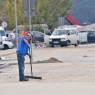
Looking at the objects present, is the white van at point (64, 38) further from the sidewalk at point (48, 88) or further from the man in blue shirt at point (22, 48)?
the sidewalk at point (48, 88)

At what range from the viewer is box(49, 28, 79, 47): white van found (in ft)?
147

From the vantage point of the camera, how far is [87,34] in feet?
179

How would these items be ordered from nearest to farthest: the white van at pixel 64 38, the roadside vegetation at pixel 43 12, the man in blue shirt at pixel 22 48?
the man in blue shirt at pixel 22 48 < the white van at pixel 64 38 < the roadside vegetation at pixel 43 12

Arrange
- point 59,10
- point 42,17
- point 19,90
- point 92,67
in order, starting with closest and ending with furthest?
point 19,90 < point 92,67 < point 42,17 < point 59,10

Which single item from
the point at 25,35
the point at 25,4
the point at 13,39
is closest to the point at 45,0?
the point at 13,39

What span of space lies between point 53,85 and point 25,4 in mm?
7747

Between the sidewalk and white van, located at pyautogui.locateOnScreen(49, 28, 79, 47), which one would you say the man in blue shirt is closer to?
the sidewalk

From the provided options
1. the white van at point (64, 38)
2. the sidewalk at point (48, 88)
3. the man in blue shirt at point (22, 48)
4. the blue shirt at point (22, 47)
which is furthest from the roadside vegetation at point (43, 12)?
the sidewalk at point (48, 88)

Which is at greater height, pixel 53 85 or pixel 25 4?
pixel 25 4

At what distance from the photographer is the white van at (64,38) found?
44.7m

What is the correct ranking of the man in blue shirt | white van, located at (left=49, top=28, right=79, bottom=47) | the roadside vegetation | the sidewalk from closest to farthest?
the sidewalk < the man in blue shirt < white van, located at (left=49, top=28, right=79, bottom=47) < the roadside vegetation

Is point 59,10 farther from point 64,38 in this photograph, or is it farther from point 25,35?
point 25,35

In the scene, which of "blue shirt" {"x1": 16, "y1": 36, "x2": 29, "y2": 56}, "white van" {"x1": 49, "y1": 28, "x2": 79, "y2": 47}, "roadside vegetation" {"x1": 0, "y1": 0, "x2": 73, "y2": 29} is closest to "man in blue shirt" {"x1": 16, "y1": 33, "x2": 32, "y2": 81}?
"blue shirt" {"x1": 16, "y1": 36, "x2": 29, "y2": 56}

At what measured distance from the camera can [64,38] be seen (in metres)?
44.6
